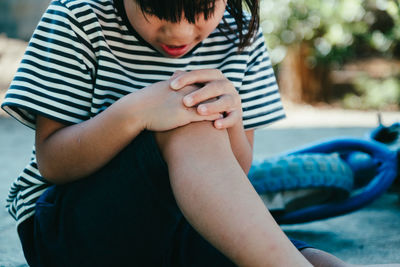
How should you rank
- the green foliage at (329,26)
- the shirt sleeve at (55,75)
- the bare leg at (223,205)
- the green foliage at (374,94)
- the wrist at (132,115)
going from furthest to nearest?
the green foliage at (374,94) < the green foliage at (329,26) < the shirt sleeve at (55,75) < the wrist at (132,115) < the bare leg at (223,205)

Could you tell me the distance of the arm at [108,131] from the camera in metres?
0.85

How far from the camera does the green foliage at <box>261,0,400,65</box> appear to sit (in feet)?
14.2

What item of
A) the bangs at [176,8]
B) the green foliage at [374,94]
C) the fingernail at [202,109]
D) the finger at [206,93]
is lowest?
the green foliage at [374,94]

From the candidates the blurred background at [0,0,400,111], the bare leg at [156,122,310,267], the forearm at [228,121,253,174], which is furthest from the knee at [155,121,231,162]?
the blurred background at [0,0,400,111]

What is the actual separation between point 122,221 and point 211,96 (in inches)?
10.7

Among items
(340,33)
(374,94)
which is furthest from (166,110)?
(374,94)

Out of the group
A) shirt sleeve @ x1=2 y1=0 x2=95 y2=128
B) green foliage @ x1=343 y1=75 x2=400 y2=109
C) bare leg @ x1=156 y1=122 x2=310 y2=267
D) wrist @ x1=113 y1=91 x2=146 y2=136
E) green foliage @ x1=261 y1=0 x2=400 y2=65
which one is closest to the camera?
bare leg @ x1=156 y1=122 x2=310 y2=267

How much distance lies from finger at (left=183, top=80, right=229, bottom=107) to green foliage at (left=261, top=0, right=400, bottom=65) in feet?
12.0

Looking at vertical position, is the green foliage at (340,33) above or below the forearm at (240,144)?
below

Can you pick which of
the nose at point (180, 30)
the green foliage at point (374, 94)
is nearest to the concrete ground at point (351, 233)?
the nose at point (180, 30)

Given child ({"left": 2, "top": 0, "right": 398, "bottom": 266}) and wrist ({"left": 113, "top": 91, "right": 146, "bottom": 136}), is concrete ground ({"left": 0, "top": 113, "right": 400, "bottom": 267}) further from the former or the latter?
wrist ({"left": 113, "top": 91, "right": 146, "bottom": 136})

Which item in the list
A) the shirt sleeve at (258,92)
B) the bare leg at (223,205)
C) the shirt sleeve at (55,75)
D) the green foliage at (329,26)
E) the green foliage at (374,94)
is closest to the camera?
the bare leg at (223,205)

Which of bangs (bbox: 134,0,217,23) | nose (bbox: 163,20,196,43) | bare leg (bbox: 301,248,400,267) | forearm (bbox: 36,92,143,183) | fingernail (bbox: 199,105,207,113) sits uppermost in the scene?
bangs (bbox: 134,0,217,23)

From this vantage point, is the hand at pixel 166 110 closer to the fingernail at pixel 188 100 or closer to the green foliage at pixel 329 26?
the fingernail at pixel 188 100
